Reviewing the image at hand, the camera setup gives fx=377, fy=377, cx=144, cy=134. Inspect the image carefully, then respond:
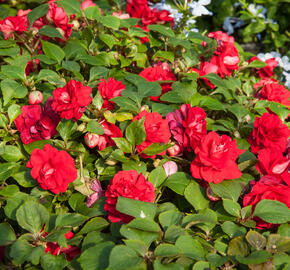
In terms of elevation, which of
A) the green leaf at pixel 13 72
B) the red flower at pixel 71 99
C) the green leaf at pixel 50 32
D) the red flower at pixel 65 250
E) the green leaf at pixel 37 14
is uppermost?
the green leaf at pixel 37 14

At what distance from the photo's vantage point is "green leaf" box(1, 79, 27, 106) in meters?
1.48

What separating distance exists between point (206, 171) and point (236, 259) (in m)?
0.32

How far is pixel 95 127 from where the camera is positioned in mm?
1311

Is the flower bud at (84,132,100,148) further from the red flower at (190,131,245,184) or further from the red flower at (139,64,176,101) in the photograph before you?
the red flower at (139,64,176,101)

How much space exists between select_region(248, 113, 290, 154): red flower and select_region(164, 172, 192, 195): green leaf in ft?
1.08

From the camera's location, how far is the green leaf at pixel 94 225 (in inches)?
44.4

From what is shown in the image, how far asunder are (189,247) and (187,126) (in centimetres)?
47

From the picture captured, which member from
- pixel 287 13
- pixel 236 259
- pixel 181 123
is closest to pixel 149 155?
pixel 181 123

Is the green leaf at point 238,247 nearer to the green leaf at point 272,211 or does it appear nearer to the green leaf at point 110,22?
the green leaf at point 272,211

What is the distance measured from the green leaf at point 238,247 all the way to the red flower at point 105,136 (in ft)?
1.77

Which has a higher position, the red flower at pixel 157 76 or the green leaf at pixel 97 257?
the red flower at pixel 157 76

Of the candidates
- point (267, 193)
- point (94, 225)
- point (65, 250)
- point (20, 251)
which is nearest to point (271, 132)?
point (267, 193)

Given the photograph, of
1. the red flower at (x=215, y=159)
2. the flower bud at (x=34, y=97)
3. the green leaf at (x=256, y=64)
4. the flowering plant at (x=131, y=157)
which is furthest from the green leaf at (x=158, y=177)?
the green leaf at (x=256, y=64)

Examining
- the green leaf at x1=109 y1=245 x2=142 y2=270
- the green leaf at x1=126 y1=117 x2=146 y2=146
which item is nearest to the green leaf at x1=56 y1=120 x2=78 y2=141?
the green leaf at x1=126 y1=117 x2=146 y2=146
